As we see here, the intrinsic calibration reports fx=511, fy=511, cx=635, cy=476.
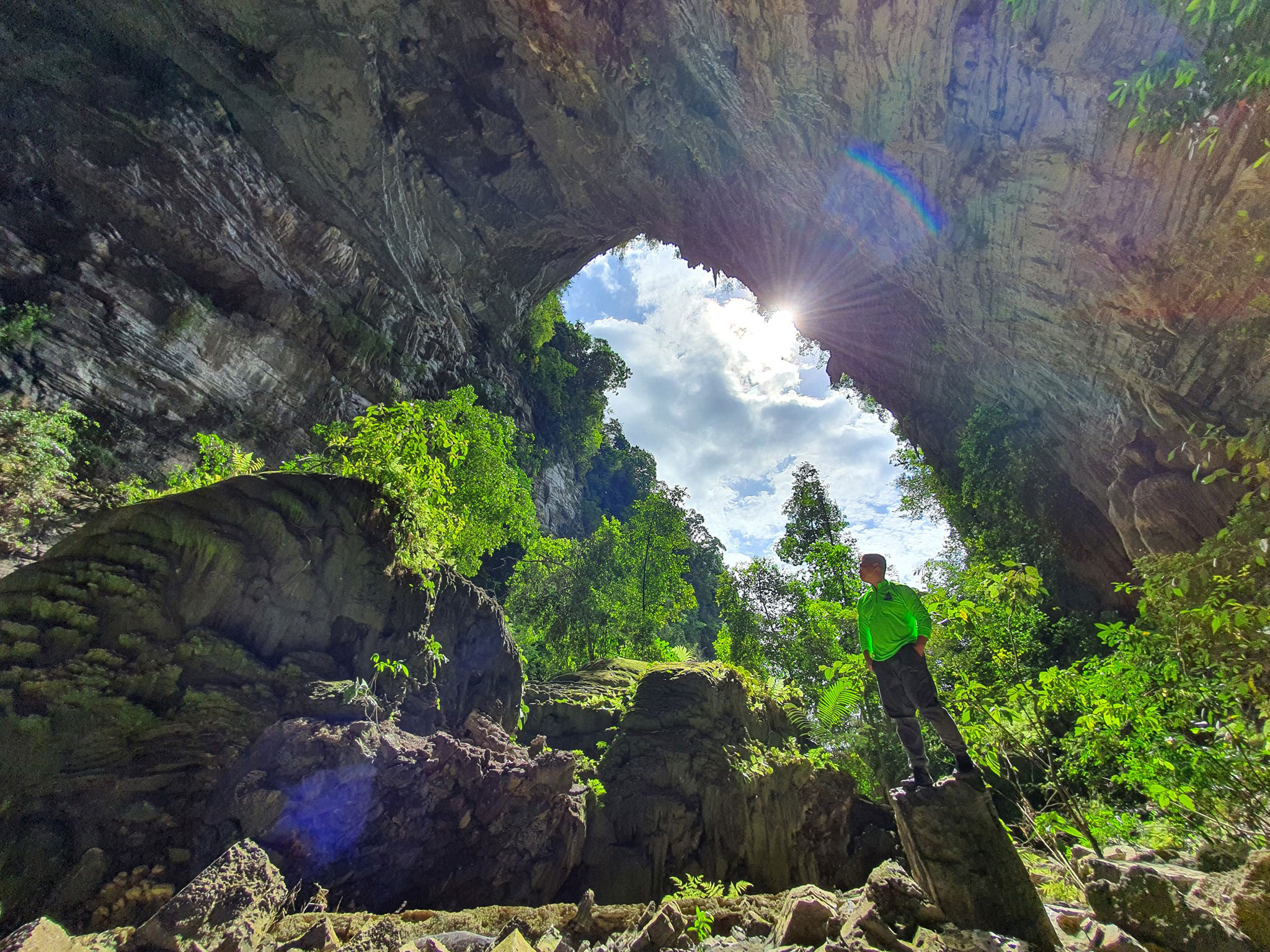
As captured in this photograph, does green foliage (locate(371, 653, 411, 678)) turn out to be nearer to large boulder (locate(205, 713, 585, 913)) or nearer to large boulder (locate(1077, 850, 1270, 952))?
large boulder (locate(205, 713, 585, 913))

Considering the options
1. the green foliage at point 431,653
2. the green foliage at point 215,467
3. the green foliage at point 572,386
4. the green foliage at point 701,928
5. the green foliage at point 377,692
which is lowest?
the green foliage at point 701,928

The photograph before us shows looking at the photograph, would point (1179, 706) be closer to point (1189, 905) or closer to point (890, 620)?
point (1189, 905)

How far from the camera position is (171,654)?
434 centimetres

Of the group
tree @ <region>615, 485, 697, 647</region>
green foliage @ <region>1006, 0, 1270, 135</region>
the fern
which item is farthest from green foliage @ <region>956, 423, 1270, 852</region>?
tree @ <region>615, 485, 697, 647</region>

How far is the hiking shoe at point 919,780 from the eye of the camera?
356cm

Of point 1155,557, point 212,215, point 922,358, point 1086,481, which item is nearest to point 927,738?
point 1086,481

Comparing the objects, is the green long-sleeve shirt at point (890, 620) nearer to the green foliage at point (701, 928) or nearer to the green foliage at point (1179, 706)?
the green foliage at point (1179, 706)

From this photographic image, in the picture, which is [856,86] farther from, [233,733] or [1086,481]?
[233,733]

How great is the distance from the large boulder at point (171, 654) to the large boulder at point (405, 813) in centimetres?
40

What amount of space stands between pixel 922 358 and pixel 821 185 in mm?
5803

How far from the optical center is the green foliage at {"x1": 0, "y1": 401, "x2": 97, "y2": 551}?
700cm

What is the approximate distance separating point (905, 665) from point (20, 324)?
46.1 feet

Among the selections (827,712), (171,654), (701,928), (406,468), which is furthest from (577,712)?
(171,654)

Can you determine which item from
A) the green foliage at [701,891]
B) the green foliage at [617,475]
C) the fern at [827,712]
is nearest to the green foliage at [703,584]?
the green foliage at [617,475]
